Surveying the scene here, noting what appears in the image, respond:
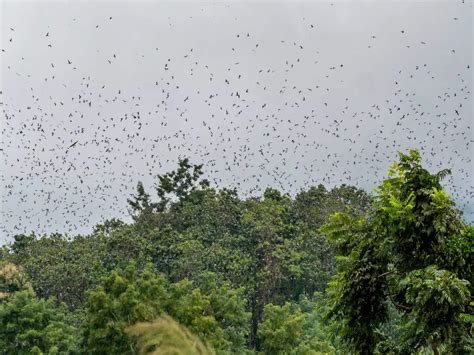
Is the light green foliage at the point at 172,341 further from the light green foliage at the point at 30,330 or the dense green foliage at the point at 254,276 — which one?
the light green foliage at the point at 30,330

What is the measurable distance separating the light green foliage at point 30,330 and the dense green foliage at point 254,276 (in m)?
0.06

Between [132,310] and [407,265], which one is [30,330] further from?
[407,265]

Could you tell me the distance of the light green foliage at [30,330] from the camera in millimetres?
21984

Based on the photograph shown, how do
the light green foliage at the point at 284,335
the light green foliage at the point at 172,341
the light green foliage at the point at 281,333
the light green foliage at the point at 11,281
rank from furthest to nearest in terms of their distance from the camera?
the light green foliage at the point at 11,281 → the light green foliage at the point at 281,333 → the light green foliage at the point at 284,335 → the light green foliage at the point at 172,341

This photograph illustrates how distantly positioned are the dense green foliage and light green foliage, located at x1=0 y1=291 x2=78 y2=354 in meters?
0.06

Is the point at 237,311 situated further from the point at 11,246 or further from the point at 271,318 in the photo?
the point at 11,246

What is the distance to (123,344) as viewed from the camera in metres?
18.6

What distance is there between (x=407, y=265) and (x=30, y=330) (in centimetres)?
1768

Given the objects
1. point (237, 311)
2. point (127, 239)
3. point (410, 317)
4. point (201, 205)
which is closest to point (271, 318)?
point (237, 311)

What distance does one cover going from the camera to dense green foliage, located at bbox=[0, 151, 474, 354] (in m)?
6.87

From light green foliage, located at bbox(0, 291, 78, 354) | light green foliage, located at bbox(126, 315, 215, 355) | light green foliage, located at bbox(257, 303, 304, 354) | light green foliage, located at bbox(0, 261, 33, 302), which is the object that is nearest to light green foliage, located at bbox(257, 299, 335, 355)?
light green foliage, located at bbox(257, 303, 304, 354)

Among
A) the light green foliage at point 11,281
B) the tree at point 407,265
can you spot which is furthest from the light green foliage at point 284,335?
the tree at point 407,265

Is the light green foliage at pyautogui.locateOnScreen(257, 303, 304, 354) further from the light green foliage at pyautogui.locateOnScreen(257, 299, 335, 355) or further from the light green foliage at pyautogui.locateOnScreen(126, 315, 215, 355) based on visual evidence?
the light green foliage at pyautogui.locateOnScreen(126, 315, 215, 355)

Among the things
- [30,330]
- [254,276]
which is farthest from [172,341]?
[254,276]
